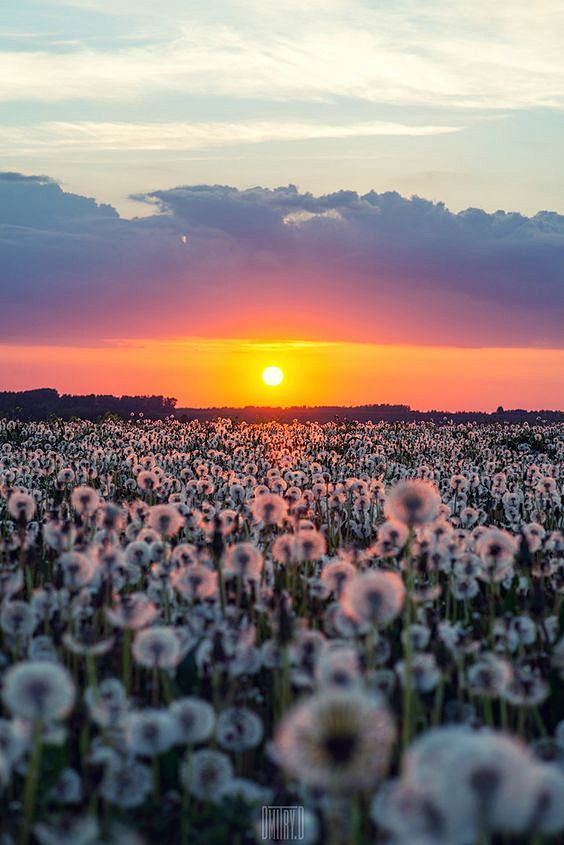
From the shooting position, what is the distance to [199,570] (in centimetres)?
577

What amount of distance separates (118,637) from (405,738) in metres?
2.80

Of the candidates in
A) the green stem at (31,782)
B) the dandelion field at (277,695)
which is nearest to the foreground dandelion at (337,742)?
the dandelion field at (277,695)

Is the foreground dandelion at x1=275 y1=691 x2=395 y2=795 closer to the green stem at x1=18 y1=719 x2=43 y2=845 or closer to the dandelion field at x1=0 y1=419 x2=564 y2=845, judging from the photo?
the dandelion field at x1=0 y1=419 x2=564 y2=845

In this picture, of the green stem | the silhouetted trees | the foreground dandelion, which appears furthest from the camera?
the silhouetted trees

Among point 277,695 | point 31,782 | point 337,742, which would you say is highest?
point 337,742

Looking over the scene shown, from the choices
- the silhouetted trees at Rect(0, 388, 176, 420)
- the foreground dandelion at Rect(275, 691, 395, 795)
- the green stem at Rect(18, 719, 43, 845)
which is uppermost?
the silhouetted trees at Rect(0, 388, 176, 420)

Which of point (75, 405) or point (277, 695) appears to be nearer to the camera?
point (277, 695)

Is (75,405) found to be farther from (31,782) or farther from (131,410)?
(31,782)

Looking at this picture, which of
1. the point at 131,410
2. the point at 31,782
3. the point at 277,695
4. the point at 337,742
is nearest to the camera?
the point at 337,742

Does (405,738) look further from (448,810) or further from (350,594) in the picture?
(448,810)

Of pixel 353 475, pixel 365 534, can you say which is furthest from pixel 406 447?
pixel 365 534

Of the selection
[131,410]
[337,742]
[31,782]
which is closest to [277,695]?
[31,782]

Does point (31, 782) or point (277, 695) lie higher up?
point (31, 782)

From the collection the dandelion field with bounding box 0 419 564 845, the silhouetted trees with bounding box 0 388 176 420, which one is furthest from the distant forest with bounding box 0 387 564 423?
the dandelion field with bounding box 0 419 564 845
